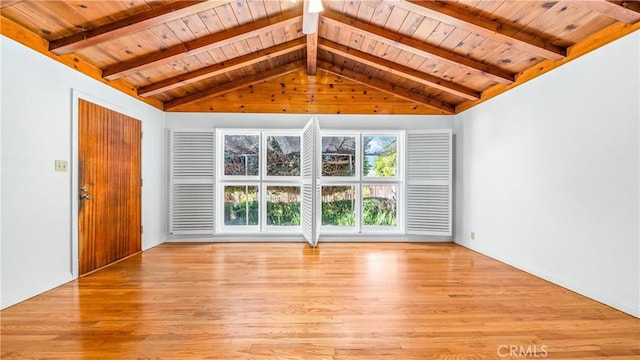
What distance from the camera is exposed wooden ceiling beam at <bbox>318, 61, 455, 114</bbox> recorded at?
4.98 metres

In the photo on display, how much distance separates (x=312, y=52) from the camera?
13.8ft

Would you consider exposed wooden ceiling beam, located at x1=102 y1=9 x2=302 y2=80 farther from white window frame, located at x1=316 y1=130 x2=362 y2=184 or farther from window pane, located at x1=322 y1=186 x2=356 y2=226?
window pane, located at x1=322 y1=186 x2=356 y2=226

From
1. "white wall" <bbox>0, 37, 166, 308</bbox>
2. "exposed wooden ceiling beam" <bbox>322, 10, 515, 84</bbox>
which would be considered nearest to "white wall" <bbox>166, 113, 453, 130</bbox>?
"exposed wooden ceiling beam" <bbox>322, 10, 515, 84</bbox>

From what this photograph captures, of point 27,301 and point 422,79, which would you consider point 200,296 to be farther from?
point 422,79

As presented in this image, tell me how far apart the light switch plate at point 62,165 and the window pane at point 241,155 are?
2315 millimetres

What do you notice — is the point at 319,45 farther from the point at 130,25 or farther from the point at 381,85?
the point at 130,25

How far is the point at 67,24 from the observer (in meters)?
2.69

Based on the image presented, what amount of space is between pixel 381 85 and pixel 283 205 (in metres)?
2.53

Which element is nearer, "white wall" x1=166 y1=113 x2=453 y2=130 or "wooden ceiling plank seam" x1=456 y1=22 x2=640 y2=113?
"wooden ceiling plank seam" x1=456 y1=22 x2=640 y2=113

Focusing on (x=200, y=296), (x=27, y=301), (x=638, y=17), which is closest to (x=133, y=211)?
(x=27, y=301)

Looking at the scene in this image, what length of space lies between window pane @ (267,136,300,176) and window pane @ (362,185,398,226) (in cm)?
129

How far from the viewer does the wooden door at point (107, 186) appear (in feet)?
10.8

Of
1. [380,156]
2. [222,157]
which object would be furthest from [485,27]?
[222,157]

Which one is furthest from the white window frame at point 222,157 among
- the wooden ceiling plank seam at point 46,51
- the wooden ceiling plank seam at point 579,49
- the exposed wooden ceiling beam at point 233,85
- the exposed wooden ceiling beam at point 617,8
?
the exposed wooden ceiling beam at point 617,8
